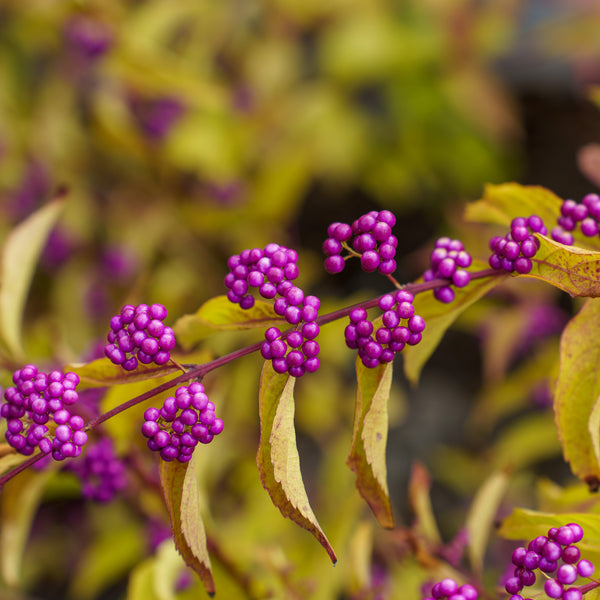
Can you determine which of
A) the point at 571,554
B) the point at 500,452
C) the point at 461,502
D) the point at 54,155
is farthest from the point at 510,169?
the point at 571,554

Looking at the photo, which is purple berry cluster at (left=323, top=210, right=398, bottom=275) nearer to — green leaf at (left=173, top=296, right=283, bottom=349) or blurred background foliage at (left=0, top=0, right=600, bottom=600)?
green leaf at (left=173, top=296, right=283, bottom=349)

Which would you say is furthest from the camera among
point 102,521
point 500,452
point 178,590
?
point 500,452

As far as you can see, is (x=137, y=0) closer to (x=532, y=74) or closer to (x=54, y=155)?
(x=54, y=155)

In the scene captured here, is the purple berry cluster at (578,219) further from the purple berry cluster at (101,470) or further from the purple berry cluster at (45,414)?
the purple berry cluster at (101,470)

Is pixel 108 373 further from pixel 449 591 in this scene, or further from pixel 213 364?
pixel 449 591

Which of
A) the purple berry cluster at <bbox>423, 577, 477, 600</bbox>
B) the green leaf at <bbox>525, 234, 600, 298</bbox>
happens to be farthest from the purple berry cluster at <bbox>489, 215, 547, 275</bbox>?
the purple berry cluster at <bbox>423, 577, 477, 600</bbox>

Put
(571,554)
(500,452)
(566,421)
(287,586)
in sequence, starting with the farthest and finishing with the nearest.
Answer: (500,452)
(287,586)
(566,421)
(571,554)
